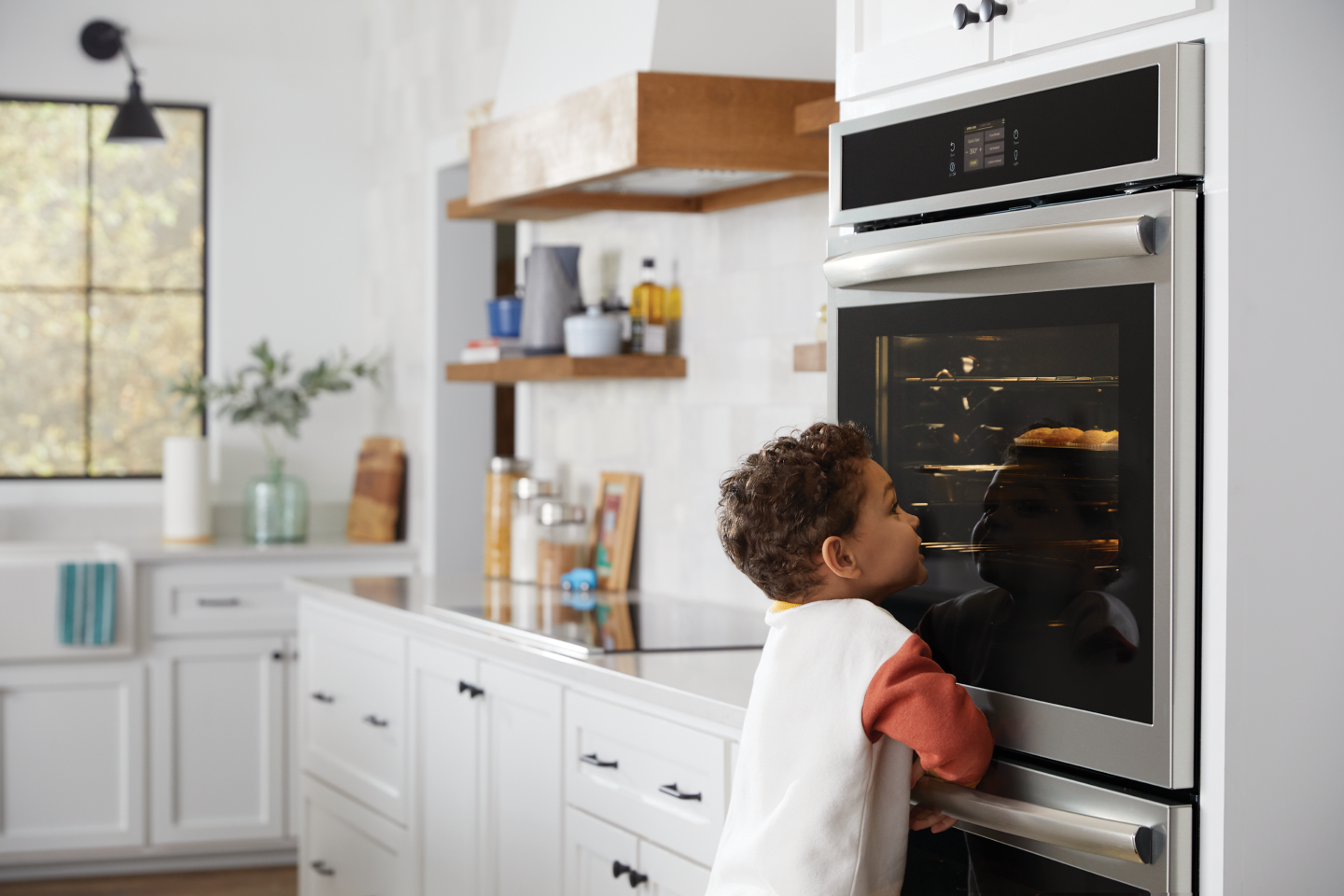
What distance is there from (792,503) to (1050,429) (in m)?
0.26

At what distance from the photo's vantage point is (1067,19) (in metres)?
1.31

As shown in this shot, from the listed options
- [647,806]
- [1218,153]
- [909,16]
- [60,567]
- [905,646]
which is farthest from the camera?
[60,567]

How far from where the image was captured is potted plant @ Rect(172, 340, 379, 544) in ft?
14.0

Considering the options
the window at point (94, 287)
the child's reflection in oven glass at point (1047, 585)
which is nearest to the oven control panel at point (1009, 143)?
the child's reflection in oven glass at point (1047, 585)

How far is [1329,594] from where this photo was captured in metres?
1.23

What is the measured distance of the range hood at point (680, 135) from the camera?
2.25m

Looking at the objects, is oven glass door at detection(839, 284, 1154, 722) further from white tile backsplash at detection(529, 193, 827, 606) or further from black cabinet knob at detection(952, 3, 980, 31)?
white tile backsplash at detection(529, 193, 827, 606)

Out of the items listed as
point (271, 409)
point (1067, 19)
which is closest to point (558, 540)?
point (271, 409)

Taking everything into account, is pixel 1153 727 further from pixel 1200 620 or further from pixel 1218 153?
pixel 1218 153

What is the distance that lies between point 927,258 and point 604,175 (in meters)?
1.06

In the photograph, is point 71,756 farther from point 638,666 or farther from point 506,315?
point 638,666

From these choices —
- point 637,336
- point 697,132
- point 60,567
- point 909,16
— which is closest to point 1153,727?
point 909,16

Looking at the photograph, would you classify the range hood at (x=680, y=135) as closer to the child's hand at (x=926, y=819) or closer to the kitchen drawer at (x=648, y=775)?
the kitchen drawer at (x=648, y=775)

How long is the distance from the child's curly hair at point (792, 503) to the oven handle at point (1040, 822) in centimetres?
26
